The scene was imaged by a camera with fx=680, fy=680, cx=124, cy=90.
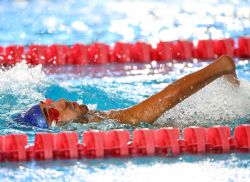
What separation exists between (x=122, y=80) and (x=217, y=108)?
5.53ft

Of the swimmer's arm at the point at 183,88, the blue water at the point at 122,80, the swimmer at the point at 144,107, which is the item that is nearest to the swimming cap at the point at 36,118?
the swimmer at the point at 144,107

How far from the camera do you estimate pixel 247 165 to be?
4.00m

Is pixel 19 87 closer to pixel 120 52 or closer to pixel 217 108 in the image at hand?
pixel 120 52

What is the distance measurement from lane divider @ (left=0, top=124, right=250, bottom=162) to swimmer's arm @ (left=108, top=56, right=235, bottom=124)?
0.57 feet

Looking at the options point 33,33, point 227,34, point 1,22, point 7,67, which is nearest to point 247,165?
point 7,67

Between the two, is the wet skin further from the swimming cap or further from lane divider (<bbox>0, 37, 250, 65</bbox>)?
lane divider (<bbox>0, 37, 250, 65</bbox>)

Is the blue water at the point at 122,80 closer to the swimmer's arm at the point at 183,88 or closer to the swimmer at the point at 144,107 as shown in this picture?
the swimmer at the point at 144,107

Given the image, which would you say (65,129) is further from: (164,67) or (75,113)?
(164,67)

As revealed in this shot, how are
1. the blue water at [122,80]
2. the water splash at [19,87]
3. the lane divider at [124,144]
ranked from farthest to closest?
the water splash at [19,87] → the lane divider at [124,144] → the blue water at [122,80]

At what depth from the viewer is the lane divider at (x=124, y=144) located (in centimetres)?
421

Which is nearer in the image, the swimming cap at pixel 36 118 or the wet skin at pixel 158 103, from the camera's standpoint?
the wet skin at pixel 158 103

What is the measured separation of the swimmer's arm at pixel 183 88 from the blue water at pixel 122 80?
0.59ft

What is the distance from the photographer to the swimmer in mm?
4348

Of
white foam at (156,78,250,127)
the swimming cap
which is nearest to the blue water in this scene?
white foam at (156,78,250,127)
